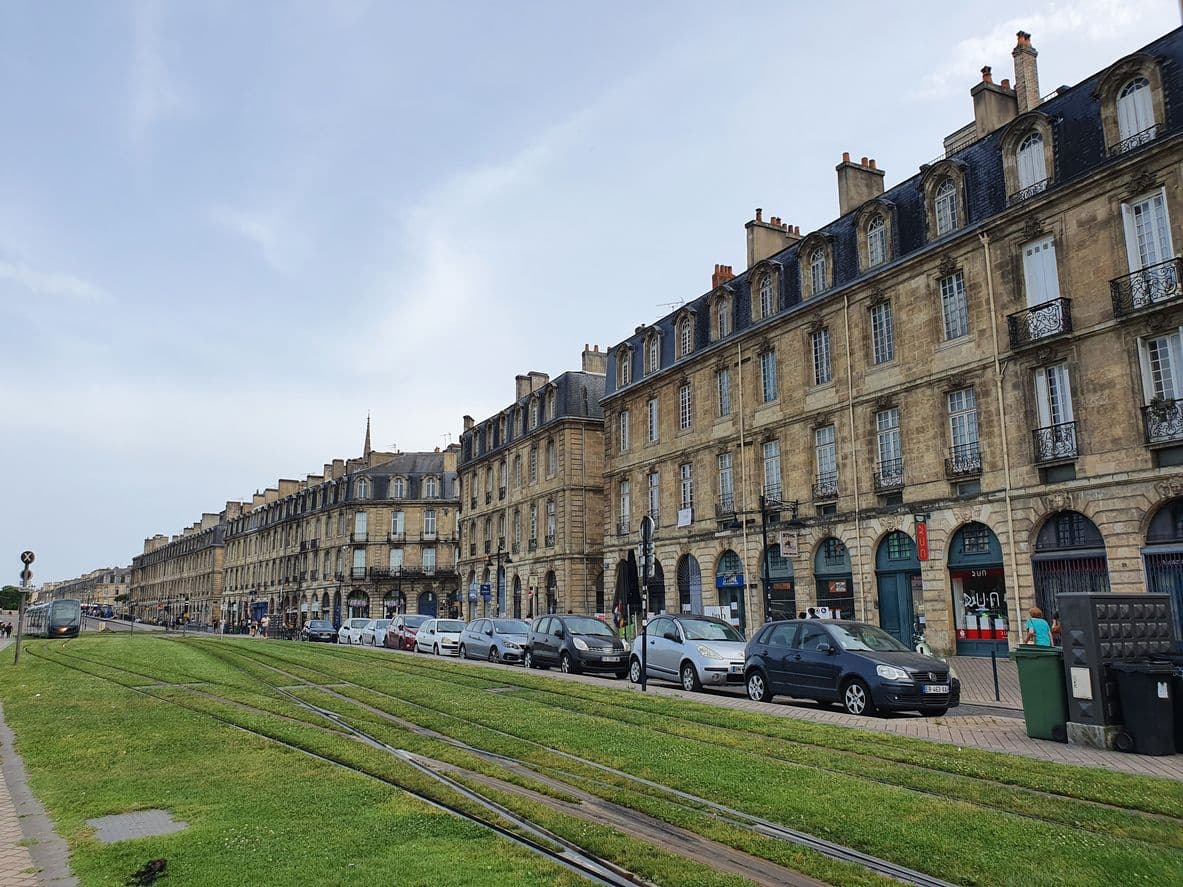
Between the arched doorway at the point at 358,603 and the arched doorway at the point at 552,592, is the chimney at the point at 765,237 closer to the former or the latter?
the arched doorway at the point at 552,592

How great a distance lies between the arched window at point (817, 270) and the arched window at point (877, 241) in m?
1.93

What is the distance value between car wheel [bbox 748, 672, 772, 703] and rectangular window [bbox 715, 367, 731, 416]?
1757 cm

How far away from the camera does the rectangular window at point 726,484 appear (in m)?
31.6

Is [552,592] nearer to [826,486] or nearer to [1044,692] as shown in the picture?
[826,486]

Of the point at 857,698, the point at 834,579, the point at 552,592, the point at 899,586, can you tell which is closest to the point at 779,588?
the point at 834,579

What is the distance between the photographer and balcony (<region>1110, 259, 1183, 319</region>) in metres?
19.0

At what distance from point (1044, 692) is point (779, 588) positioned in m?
19.0

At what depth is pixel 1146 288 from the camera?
19578 millimetres

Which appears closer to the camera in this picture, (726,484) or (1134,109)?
(1134,109)

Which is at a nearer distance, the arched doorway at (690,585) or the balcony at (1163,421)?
the balcony at (1163,421)

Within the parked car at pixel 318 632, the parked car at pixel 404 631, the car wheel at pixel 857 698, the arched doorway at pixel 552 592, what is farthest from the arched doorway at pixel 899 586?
the parked car at pixel 318 632

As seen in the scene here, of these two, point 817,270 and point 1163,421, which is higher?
point 817,270

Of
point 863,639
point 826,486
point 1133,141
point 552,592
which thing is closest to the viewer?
point 863,639

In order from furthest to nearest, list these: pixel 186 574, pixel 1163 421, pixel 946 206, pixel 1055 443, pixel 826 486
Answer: pixel 186 574 → pixel 826 486 → pixel 946 206 → pixel 1055 443 → pixel 1163 421
